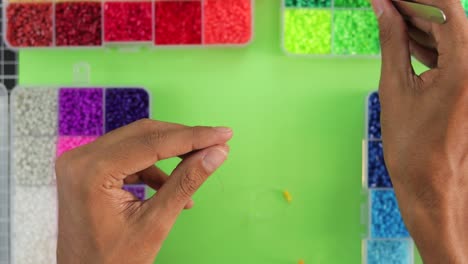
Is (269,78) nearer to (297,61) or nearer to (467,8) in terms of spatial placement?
(297,61)

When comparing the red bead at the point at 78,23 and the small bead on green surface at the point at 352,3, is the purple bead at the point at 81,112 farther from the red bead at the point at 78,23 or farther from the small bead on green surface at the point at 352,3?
the small bead on green surface at the point at 352,3

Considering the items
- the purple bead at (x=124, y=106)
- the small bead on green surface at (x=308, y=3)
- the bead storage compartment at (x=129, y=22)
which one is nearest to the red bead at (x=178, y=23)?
the bead storage compartment at (x=129, y=22)

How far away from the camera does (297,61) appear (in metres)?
1.43

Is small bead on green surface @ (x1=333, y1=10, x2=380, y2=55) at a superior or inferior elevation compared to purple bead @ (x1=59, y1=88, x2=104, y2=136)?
superior

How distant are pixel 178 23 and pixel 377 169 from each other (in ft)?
2.48

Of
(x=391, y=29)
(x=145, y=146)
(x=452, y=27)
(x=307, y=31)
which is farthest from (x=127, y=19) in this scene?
(x=452, y=27)

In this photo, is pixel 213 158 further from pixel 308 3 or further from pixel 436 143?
pixel 308 3

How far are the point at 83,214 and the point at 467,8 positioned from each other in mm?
1273

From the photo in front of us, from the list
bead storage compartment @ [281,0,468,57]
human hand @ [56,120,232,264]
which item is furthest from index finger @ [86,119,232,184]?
bead storage compartment @ [281,0,468,57]

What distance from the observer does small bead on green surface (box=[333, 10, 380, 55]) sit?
1.36 metres

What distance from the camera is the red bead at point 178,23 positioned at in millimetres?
1352

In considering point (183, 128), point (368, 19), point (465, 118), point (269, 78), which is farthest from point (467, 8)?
point (183, 128)

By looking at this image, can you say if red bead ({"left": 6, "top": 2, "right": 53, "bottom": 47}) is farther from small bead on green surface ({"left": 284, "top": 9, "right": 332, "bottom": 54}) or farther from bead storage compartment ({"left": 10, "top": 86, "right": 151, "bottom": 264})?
small bead on green surface ({"left": 284, "top": 9, "right": 332, "bottom": 54})

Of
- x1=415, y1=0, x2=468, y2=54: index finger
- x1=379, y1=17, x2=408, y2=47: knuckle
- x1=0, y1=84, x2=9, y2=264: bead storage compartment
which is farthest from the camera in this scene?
x1=0, y1=84, x2=9, y2=264: bead storage compartment
